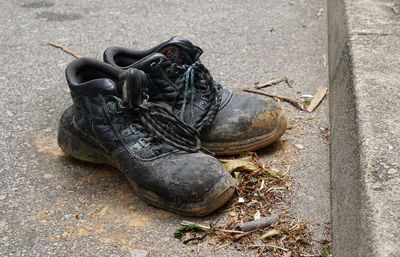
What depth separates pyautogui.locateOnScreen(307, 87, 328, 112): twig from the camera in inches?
93.5

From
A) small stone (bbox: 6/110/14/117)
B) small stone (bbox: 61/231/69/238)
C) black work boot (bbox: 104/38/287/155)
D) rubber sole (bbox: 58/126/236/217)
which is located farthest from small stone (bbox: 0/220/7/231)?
small stone (bbox: 6/110/14/117)

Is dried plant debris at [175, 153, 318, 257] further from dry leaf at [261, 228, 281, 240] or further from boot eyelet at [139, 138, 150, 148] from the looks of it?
boot eyelet at [139, 138, 150, 148]

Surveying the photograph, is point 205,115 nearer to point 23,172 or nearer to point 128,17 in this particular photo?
point 23,172

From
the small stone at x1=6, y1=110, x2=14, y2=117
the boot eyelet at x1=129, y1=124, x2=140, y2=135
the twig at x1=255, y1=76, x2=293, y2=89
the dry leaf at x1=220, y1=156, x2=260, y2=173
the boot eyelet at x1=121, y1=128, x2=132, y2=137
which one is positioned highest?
the boot eyelet at x1=129, y1=124, x2=140, y2=135

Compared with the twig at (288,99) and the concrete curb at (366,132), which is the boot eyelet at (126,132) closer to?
the concrete curb at (366,132)

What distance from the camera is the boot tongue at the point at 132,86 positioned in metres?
1.76

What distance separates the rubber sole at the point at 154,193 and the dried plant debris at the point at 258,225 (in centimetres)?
5

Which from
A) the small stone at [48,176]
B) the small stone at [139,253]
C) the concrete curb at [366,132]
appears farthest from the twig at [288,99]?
the small stone at [139,253]

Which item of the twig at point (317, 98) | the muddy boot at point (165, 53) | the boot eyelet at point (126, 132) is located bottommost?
the twig at point (317, 98)

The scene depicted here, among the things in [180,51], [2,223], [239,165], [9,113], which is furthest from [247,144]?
[9,113]

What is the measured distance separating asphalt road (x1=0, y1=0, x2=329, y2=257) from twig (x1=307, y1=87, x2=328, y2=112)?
0.12 ft

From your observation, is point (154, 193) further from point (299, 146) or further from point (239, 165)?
point (299, 146)

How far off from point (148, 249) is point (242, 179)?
42cm

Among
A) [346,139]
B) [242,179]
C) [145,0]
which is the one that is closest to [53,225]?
[242,179]
